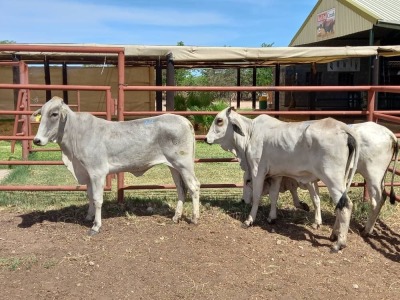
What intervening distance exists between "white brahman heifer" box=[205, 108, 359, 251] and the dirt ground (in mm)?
343

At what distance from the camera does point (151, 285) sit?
3693mm

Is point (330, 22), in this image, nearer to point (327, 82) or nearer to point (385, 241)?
point (327, 82)

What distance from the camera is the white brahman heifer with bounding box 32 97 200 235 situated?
16.2 feet

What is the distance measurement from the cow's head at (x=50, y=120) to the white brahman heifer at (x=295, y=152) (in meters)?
1.66

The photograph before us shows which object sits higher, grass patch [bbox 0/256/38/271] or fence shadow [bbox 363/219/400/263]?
grass patch [bbox 0/256/38/271]

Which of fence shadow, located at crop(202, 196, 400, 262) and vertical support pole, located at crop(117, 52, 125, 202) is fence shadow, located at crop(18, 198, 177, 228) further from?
fence shadow, located at crop(202, 196, 400, 262)

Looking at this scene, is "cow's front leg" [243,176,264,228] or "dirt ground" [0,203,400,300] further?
"cow's front leg" [243,176,264,228]

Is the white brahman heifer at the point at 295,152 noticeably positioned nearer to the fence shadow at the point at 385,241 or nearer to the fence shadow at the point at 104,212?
the fence shadow at the point at 385,241

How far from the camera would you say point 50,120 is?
4.82m

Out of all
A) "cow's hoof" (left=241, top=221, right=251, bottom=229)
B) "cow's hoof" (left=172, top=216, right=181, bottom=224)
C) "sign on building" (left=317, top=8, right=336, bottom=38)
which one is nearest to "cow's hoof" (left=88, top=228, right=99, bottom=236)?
"cow's hoof" (left=172, top=216, right=181, bottom=224)

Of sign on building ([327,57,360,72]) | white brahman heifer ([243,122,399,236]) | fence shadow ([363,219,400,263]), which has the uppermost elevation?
sign on building ([327,57,360,72])

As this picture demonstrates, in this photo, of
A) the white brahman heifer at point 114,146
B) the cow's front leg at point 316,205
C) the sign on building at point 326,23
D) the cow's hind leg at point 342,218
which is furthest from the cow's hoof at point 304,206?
the sign on building at point 326,23

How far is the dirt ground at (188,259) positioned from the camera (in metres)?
3.64

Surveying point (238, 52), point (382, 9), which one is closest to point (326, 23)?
point (382, 9)
